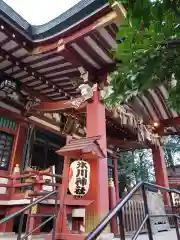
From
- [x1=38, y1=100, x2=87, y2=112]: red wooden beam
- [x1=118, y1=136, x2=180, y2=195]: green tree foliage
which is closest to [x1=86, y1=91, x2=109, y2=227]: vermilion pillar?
[x1=38, y1=100, x2=87, y2=112]: red wooden beam

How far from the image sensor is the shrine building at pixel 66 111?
15.6ft

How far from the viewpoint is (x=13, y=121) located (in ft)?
25.7

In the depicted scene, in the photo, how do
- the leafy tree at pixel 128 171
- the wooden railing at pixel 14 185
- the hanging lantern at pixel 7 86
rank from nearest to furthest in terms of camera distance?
the wooden railing at pixel 14 185 < the hanging lantern at pixel 7 86 < the leafy tree at pixel 128 171

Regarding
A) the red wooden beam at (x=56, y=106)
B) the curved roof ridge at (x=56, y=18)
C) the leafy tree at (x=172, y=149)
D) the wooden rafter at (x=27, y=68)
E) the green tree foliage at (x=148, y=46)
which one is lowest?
the green tree foliage at (x=148, y=46)

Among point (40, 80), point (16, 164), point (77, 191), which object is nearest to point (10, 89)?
point (40, 80)

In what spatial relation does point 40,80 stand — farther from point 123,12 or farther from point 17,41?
point 123,12

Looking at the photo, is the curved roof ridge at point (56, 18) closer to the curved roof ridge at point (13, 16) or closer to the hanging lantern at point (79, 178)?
the curved roof ridge at point (13, 16)

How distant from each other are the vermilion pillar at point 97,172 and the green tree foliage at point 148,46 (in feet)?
11.5

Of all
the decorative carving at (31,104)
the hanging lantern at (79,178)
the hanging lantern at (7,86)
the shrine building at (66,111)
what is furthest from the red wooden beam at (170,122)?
the hanging lantern at (7,86)

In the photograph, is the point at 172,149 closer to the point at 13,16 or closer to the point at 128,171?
the point at 128,171

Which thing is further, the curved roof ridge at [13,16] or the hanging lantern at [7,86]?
the hanging lantern at [7,86]

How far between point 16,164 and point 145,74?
21.7 feet

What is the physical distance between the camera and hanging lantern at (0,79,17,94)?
6.81 meters

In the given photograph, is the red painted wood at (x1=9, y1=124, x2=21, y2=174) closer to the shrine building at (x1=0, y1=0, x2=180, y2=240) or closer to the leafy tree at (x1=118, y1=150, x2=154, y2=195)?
the shrine building at (x1=0, y1=0, x2=180, y2=240)
